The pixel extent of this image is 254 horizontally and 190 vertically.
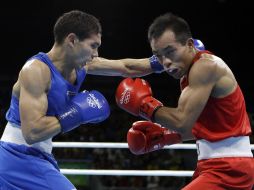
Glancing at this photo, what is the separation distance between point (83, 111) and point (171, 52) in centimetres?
55

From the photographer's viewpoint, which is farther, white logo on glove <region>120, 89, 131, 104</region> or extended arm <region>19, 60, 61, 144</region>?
white logo on glove <region>120, 89, 131, 104</region>

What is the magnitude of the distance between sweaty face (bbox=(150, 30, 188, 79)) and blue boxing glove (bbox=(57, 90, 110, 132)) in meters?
0.44

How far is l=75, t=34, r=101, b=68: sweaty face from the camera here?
2518 millimetres

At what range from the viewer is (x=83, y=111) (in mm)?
2414

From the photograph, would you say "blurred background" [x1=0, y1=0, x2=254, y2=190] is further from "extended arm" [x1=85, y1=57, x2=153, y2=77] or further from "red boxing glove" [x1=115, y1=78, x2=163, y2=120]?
"red boxing glove" [x1=115, y1=78, x2=163, y2=120]

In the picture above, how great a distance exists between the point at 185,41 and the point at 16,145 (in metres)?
1.04

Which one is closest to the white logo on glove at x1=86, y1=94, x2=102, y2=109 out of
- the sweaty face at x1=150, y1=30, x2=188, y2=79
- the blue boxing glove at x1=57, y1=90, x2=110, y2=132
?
the blue boxing glove at x1=57, y1=90, x2=110, y2=132

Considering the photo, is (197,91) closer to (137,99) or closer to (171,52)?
(171,52)

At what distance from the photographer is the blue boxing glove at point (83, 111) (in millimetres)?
2355

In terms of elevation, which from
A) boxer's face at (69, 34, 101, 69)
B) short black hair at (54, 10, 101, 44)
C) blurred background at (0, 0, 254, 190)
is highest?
short black hair at (54, 10, 101, 44)

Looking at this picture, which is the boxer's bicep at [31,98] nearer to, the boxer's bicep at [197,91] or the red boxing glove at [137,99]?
the red boxing glove at [137,99]

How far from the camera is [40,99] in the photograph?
90.9 inches

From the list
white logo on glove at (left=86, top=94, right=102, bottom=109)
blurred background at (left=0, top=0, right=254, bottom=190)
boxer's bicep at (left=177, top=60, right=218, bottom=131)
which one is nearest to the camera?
boxer's bicep at (left=177, top=60, right=218, bottom=131)

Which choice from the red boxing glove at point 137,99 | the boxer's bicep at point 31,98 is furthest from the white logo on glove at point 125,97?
the boxer's bicep at point 31,98
